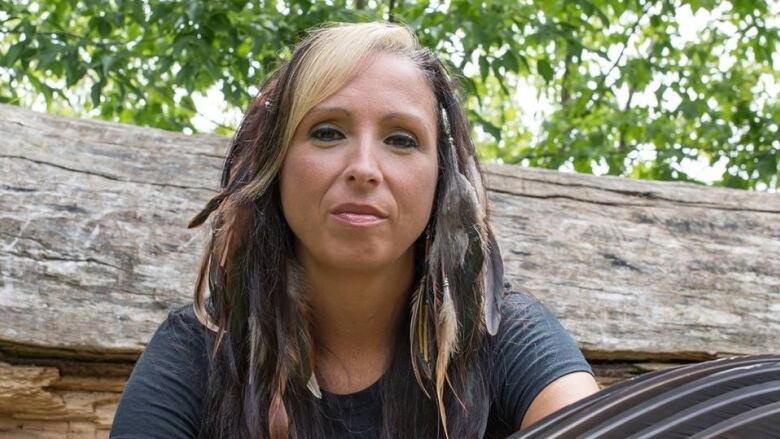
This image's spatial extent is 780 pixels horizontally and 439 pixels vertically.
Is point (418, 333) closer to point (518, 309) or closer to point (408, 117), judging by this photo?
point (518, 309)

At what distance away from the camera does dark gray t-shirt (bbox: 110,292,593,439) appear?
2.57 m

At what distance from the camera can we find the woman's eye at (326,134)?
2518 millimetres

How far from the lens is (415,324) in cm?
263

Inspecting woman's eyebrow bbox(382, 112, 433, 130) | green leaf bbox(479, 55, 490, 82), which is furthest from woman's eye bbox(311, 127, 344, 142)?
green leaf bbox(479, 55, 490, 82)

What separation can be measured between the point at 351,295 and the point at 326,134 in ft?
1.19

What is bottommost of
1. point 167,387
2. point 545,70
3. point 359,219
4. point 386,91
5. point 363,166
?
point 167,387

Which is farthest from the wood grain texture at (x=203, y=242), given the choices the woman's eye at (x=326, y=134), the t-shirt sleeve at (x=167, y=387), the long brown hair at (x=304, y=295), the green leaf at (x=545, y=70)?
the green leaf at (x=545, y=70)

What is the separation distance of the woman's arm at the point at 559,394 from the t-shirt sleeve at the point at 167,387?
2.41 feet

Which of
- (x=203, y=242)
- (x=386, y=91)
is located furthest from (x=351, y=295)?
(x=203, y=242)

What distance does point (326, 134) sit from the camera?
8.29 feet

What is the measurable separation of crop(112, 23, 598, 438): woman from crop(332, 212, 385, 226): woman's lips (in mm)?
26

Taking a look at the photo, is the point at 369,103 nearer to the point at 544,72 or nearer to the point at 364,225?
the point at 364,225

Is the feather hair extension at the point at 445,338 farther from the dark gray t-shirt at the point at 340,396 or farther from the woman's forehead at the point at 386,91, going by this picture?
the woman's forehead at the point at 386,91

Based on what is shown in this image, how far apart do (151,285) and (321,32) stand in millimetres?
830
